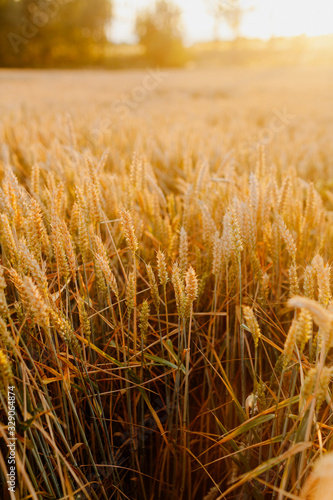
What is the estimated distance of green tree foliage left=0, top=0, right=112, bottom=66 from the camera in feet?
58.0

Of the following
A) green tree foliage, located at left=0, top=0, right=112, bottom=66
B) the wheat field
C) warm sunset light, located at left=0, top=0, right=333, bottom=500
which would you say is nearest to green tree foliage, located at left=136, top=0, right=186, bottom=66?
green tree foliage, located at left=0, top=0, right=112, bottom=66

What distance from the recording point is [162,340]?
0.73 meters

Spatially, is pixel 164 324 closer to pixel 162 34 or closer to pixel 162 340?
pixel 162 340

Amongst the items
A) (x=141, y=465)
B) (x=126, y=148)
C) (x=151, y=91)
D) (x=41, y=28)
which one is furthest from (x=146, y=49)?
(x=141, y=465)

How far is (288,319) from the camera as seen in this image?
0.95 metres

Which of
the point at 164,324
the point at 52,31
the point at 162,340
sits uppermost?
the point at 52,31

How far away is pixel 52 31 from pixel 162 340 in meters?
25.8

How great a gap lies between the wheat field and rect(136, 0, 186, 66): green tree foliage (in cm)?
2725

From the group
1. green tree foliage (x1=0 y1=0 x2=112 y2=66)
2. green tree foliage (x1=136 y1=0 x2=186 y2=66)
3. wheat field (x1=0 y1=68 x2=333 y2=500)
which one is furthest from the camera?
green tree foliage (x1=136 y1=0 x2=186 y2=66)

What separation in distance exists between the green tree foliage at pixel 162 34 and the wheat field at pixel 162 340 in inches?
1073

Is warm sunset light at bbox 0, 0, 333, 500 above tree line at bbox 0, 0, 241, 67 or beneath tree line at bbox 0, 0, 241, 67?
beneath

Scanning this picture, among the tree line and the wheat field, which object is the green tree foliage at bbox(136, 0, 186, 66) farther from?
the wheat field

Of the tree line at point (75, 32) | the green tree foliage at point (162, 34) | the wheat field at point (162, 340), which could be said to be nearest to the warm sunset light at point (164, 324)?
the wheat field at point (162, 340)

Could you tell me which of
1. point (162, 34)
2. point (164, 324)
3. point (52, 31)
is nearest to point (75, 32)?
point (52, 31)
